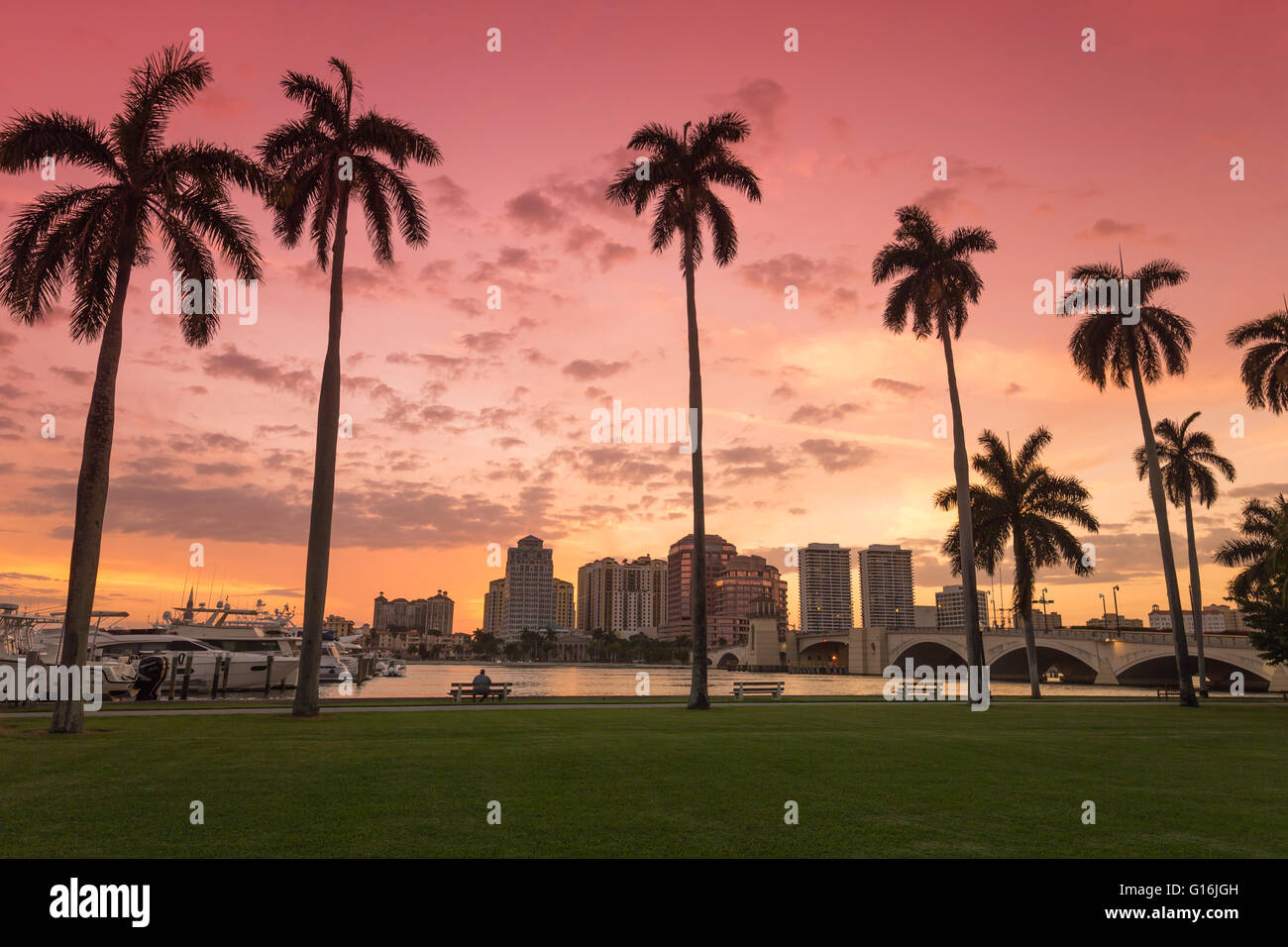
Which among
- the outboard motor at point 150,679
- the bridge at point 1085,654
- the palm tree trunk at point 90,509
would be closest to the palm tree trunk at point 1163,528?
the bridge at point 1085,654

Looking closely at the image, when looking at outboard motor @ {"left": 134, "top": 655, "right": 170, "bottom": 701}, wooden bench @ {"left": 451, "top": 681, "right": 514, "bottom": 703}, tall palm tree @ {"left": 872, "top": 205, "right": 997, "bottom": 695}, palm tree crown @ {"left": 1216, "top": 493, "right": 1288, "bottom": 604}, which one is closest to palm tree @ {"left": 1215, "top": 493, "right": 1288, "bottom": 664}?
palm tree crown @ {"left": 1216, "top": 493, "right": 1288, "bottom": 604}

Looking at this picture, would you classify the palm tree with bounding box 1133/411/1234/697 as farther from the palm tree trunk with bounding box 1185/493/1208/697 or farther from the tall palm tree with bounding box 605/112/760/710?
the tall palm tree with bounding box 605/112/760/710

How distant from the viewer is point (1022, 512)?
44594 millimetres

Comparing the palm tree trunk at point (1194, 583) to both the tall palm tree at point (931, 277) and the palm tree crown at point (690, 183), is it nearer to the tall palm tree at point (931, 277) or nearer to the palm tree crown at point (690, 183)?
the tall palm tree at point (931, 277)

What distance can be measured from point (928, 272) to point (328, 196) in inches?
1081

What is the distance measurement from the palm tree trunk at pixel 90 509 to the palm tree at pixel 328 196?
212 inches

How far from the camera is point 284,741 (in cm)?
1517

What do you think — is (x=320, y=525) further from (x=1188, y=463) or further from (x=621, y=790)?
(x=1188, y=463)

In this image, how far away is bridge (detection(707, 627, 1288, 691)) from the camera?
82.2 meters

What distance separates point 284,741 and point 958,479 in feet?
99.1

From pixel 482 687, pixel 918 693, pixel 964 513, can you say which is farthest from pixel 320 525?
pixel 918 693

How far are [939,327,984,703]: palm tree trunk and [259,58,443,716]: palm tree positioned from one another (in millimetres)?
24654
